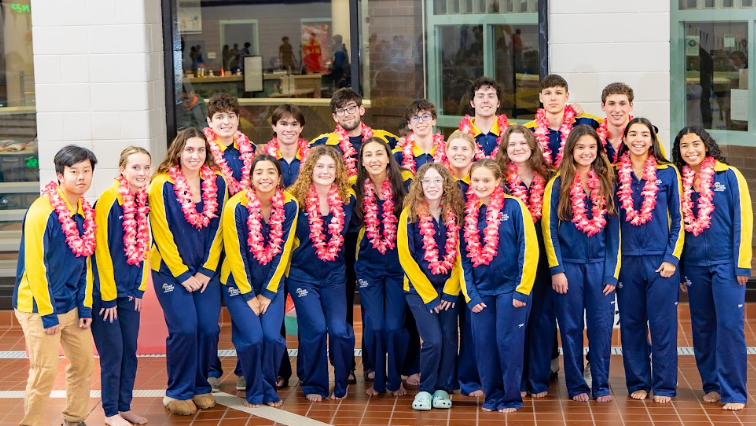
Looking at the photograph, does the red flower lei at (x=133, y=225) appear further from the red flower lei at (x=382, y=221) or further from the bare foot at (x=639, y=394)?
the bare foot at (x=639, y=394)

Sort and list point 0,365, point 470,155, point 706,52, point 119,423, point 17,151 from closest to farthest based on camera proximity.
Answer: point 119,423 → point 470,155 → point 0,365 → point 706,52 → point 17,151

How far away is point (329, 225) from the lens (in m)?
7.33

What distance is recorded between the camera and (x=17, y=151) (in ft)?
32.8

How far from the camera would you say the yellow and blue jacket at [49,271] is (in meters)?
6.32

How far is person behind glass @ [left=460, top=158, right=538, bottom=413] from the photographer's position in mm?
7008

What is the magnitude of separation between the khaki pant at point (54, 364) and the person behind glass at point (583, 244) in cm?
287

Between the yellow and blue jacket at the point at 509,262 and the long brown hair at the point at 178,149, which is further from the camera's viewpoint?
the long brown hair at the point at 178,149

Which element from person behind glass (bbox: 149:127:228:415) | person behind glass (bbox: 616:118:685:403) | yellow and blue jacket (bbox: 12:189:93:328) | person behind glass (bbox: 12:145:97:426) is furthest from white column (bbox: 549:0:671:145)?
yellow and blue jacket (bbox: 12:189:93:328)

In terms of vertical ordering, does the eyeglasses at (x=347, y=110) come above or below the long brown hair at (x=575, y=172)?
above

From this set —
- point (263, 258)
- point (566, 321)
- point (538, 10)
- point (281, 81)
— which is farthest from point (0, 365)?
point (538, 10)

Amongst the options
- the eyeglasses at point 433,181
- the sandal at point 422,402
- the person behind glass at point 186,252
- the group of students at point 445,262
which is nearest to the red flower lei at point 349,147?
the group of students at point 445,262

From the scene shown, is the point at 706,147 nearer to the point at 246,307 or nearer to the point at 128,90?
the point at 246,307

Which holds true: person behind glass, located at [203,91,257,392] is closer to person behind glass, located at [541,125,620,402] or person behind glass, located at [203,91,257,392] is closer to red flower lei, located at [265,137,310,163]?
red flower lei, located at [265,137,310,163]

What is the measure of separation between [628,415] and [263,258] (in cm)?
242
